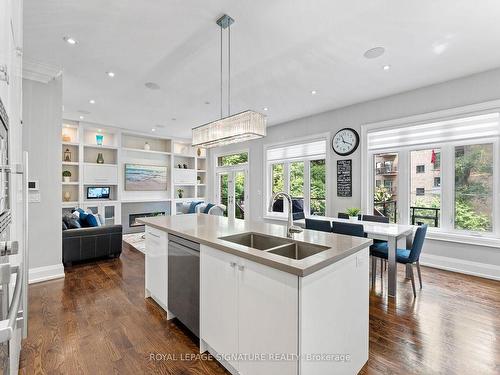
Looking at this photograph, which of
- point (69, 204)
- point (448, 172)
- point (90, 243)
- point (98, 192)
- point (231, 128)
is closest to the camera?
point (231, 128)

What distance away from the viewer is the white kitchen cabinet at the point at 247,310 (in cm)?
132

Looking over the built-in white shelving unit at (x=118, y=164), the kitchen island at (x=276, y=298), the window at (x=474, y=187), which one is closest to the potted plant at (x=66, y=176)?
the built-in white shelving unit at (x=118, y=164)

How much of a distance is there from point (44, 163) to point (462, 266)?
619 cm

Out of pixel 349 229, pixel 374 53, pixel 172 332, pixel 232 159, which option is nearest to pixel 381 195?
pixel 349 229

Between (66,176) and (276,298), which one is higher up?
(66,176)

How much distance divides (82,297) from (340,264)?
9.78ft

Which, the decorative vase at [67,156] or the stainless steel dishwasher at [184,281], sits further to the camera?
the decorative vase at [67,156]

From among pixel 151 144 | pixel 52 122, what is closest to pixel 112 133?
pixel 151 144

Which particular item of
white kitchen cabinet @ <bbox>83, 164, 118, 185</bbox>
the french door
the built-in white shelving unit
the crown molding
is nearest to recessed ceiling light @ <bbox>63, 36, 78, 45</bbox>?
the crown molding

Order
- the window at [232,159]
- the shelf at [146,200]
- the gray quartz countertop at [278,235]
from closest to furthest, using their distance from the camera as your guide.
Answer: the gray quartz countertop at [278,235] → the shelf at [146,200] → the window at [232,159]

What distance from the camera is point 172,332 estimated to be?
2252 mm

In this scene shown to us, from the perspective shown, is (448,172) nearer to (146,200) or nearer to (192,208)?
(192,208)

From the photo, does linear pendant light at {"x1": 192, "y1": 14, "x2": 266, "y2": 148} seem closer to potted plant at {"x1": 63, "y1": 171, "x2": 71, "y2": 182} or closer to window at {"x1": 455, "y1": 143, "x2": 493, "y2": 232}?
window at {"x1": 455, "y1": 143, "x2": 493, "y2": 232}

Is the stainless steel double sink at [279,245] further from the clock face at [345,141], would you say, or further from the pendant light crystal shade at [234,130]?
the clock face at [345,141]
